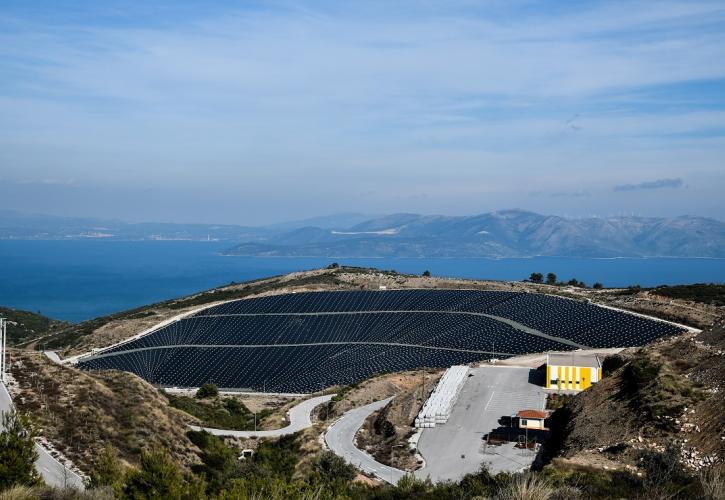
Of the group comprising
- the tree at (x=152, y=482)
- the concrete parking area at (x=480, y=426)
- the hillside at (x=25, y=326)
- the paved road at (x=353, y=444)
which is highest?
the tree at (x=152, y=482)

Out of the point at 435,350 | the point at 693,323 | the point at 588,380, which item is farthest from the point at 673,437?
the point at 435,350

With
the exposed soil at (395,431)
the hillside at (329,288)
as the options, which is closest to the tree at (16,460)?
the exposed soil at (395,431)

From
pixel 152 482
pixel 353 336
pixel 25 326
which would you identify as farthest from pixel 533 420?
pixel 25 326

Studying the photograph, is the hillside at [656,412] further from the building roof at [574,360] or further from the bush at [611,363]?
the bush at [611,363]

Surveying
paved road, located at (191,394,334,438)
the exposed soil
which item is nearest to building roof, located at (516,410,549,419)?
the exposed soil

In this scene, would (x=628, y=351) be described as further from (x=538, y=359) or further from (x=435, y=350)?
(x=435, y=350)

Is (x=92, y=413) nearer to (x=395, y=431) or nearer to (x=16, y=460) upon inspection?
(x=16, y=460)
